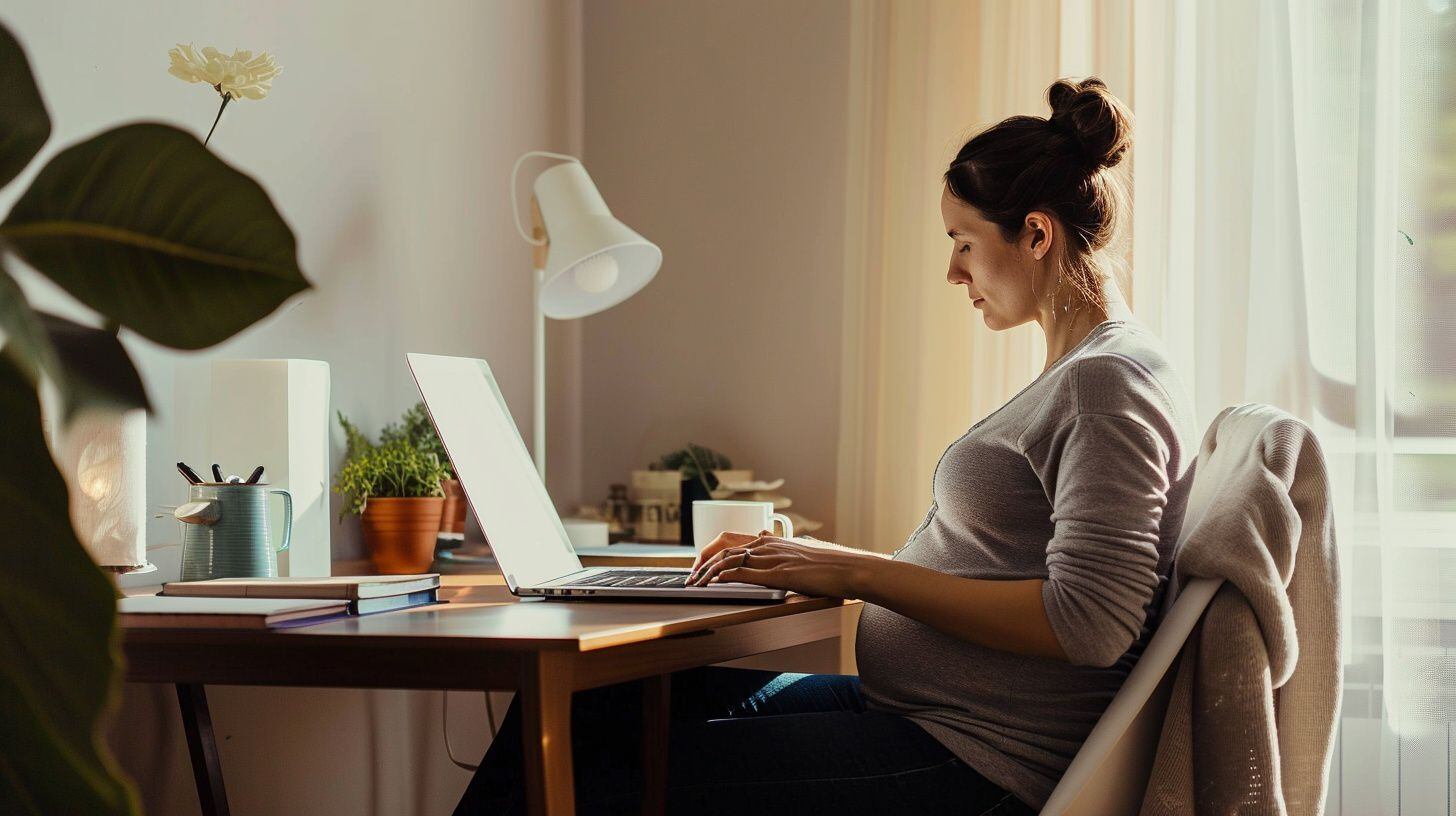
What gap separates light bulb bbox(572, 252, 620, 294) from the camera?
1904 millimetres

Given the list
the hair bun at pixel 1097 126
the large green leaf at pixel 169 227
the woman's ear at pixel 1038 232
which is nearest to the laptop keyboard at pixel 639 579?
the woman's ear at pixel 1038 232

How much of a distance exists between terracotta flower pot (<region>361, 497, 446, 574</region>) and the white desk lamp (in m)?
0.37

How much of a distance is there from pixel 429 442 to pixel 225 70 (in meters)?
0.65

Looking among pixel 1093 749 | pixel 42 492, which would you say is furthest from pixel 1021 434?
pixel 42 492

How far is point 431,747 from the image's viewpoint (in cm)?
193

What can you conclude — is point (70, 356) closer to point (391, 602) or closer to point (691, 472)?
point (391, 602)

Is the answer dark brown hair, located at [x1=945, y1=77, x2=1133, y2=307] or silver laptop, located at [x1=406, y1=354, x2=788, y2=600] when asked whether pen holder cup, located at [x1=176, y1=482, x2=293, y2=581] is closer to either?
silver laptop, located at [x1=406, y1=354, x2=788, y2=600]

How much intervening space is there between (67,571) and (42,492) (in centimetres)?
2

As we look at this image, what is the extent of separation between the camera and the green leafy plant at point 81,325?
270 millimetres

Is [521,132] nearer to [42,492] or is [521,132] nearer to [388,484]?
[388,484]

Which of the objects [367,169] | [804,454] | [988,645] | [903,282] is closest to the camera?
[988,645]

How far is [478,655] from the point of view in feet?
2.83

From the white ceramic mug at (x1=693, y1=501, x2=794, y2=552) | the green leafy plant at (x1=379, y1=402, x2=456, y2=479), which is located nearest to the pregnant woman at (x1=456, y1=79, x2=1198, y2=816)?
the white ceramic mug at (x1=693, y1=501, x2=794, y2=552)

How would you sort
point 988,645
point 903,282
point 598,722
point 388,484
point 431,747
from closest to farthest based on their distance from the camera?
1. point 988,645
2. point 598,722
3. point 388,484
4. point 431,747
5. point 903,282
